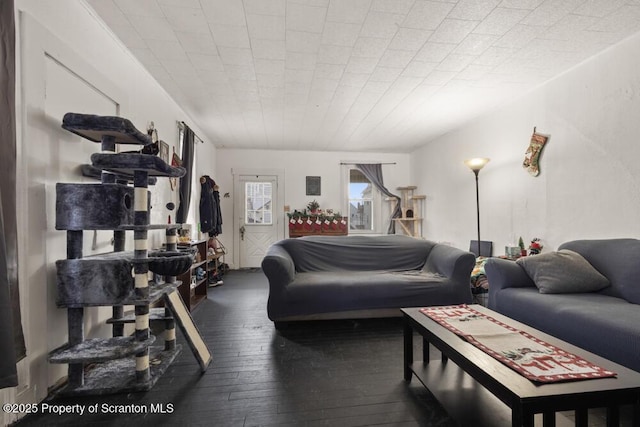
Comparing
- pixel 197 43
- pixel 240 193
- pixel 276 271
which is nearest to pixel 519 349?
pixel 276 271

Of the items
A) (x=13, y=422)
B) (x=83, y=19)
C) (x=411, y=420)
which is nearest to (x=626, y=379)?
(x=411, y=420)

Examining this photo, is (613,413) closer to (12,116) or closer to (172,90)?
(12,116)

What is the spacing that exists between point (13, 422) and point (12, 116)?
155cm

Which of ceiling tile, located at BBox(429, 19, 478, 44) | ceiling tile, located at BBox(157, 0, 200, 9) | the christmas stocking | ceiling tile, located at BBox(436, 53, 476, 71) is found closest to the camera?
ceiling tile, located at BBox(157, 0, 200, 9)

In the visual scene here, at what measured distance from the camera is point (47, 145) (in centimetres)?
168

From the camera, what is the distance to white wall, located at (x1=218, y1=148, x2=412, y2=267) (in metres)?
6.16

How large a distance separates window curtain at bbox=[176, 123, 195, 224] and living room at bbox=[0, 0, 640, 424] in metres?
0.11

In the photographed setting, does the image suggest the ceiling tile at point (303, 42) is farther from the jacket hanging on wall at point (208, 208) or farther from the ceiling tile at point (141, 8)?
the jacket hanging on wall at point (208, 208)

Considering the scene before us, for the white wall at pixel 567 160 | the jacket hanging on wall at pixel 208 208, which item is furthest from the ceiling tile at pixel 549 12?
the jacket hanging on wall at pixel 208 208

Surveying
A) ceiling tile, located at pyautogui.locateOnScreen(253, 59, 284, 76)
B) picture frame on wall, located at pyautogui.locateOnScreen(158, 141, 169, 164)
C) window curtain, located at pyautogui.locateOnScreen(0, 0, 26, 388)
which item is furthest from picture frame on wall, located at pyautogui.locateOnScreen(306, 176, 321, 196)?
window curtain, located at pyautogui.locateOnScreen(0, 0, 26, 388)

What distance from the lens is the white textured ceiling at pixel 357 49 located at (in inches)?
80.9

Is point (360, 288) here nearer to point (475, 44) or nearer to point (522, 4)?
point (475, 44)

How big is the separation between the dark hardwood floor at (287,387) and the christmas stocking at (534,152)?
248cm

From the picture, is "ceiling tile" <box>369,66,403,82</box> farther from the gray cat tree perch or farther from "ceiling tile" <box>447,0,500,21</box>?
the gray cat tree perch
